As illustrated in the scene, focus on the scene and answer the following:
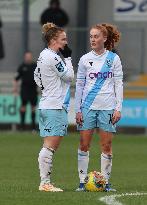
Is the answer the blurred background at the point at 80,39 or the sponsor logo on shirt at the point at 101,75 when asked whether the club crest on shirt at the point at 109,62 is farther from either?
the blurred background at the point at 80,39

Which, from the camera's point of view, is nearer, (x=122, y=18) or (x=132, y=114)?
(x=132, y=114)

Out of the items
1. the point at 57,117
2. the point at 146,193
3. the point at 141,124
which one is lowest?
the point at 141,124

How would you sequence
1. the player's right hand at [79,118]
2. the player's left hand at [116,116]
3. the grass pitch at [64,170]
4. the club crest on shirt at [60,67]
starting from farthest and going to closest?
the player's right hand at [79,118] < the player's left hand at [116,116] < the club crest on shirt at [60,67] < the grass pitch at [64,170]

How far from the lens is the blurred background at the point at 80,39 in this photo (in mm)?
28156

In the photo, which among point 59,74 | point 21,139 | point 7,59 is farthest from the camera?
point 7,59

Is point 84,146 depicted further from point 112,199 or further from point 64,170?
point 64,170

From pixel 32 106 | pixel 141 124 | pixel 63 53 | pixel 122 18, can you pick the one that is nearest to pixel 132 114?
pixel 141 124

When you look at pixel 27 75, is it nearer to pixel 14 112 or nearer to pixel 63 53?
pixel 14 112

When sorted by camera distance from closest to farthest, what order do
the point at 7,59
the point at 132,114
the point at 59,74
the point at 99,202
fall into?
the point at 99,202 → the point at 59,74 → the point at 132,114 → the point at 7,59

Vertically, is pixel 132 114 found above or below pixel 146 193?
below

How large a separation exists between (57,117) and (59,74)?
518mm

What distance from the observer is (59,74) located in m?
12.9

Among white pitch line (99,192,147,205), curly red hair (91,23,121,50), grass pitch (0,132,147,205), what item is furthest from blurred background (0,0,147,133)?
white pitch line (99,192,147,205)

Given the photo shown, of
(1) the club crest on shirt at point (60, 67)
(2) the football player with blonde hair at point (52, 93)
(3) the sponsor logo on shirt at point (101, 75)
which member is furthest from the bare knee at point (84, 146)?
(1) the club crest on shirt at point (60, 67)
